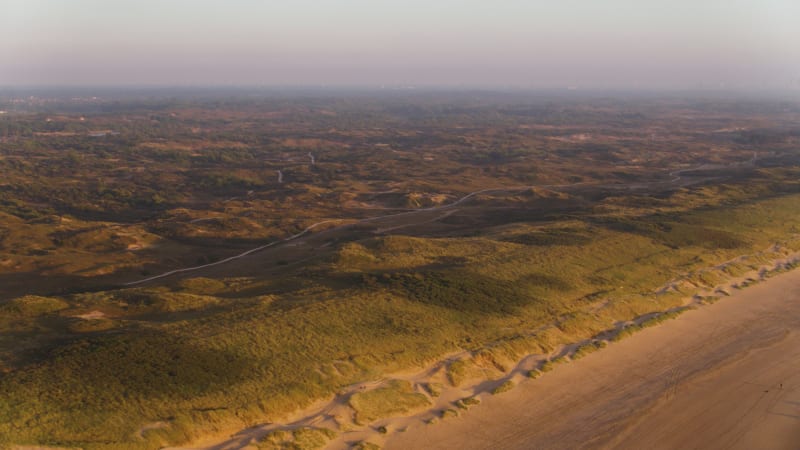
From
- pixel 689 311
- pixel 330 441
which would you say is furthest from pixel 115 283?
pixel 689 311

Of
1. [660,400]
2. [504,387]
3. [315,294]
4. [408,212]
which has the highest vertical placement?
[315,294]

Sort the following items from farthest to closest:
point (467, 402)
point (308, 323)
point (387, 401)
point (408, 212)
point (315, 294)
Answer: point (408, 212)
point (315, 294)
point (308, 323)
point (467, 402)
point (387, 401)

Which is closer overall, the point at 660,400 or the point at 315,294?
the point at 660,400

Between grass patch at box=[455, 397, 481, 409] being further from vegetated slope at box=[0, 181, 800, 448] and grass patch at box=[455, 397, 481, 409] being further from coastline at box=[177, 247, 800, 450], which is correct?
vegetated slope at box=[0, 181, 800, 448]

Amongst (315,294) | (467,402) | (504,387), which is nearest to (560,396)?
(504,387)

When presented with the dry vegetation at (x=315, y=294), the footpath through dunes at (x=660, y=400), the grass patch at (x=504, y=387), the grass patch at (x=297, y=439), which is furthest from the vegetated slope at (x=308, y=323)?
the footpath through dunes at (x=660, y=400)

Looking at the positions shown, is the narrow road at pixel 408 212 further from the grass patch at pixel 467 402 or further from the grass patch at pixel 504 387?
the grass patch at pixel 504 387

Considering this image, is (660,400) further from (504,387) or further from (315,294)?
(315,294)
